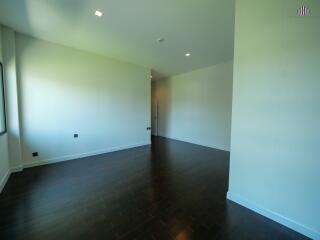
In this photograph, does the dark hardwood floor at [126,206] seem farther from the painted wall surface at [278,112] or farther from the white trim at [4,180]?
the painted wall surface at [278,112]

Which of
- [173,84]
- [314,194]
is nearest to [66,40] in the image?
[173,84]

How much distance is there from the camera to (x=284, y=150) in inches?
69.9

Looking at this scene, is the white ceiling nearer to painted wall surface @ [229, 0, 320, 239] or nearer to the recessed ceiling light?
the recessed ceiling light

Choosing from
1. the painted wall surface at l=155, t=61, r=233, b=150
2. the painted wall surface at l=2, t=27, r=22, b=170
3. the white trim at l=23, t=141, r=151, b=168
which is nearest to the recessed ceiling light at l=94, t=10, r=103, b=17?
the painted wall surface at l=2, t=27, r=22, b=170

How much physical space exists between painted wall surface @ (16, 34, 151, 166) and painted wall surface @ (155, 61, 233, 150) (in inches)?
80.7

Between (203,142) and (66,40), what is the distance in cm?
544

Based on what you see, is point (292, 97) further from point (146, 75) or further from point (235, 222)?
point (146, 75)

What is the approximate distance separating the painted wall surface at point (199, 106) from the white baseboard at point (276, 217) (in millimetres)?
3058

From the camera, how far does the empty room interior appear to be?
1.66 meters

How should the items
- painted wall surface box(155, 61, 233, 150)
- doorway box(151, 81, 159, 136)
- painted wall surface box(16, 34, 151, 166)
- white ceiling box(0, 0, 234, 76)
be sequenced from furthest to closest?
doorway box(151, 81, 159, 136) < painted wall surface box(155, 61, 233, 150) < painted wall surface box(16, 34, 151, 166) < white ceiling box(0, 0, 234, 76)

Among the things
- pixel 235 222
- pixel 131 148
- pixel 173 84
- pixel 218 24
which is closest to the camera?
pixel 235 222

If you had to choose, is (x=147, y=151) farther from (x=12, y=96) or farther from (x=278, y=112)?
(x=278, y=112)

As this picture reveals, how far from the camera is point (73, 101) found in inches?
157

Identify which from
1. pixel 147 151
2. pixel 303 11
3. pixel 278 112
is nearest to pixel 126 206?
pixel 278 112
